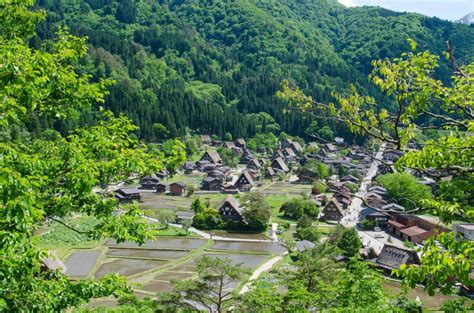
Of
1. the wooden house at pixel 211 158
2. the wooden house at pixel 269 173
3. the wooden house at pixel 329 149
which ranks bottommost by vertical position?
the wooden house at pixel 211 158

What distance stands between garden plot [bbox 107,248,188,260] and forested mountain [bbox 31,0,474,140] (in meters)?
36.3

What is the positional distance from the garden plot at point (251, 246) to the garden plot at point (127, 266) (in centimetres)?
→ 515

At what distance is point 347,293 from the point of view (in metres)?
11.2

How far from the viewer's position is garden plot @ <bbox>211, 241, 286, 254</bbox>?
1196 inches

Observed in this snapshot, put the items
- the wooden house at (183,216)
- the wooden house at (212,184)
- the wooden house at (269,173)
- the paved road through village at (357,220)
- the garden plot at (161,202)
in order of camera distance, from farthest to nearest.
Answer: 1. the wooden house at (269,173)
2. the wooden house at (212,184)
3. the garden plot at (161,202)
4. the wooden house at (183,216)
5. the paved road through village at (357,220)

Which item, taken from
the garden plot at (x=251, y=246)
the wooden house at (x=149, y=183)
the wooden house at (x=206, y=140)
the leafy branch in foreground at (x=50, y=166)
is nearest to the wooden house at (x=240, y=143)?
the wooden house at (x=206, y=140)

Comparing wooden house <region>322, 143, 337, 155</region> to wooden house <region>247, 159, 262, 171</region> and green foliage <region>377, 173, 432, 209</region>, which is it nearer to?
wooden house <region>247, 159, 262, 171</region>

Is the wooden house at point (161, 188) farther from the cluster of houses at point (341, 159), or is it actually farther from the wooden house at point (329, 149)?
the wooden house at point (329, 149)

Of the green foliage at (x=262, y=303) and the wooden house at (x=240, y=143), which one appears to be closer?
the green foliage at (x=262, y=303)

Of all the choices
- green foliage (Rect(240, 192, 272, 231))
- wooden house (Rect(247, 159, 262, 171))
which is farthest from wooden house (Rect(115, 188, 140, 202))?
wooden house (Rect(247, 159, 262, 171))

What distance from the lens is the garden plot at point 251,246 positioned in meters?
30.4

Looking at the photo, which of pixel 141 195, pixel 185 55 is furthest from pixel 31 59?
pixel 185 55

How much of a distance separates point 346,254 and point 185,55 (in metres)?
107

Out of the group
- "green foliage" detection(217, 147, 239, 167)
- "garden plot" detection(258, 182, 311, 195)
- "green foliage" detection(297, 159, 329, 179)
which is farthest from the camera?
"green foliage" detection(217, 147, 239, 167)
